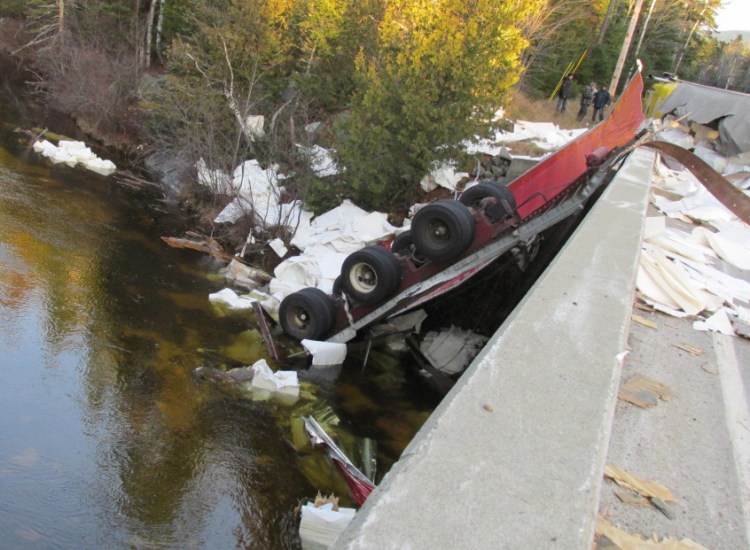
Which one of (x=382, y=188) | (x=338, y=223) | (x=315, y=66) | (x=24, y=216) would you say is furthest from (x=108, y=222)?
(x=315, y=66)

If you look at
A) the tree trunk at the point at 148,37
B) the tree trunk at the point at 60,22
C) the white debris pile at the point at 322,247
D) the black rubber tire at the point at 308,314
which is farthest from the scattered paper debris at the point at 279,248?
the tree trunk at the point at 148,37

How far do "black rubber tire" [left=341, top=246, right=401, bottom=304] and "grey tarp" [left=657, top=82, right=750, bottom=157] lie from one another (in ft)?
36.5

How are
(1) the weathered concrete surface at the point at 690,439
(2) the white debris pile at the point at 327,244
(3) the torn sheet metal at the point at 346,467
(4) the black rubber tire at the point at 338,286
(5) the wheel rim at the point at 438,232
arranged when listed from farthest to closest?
1. (2) the white debris pile at the point at 327,244
2. (4) the black rubber tire at the point at 338,286
3. (5) the wheel rim at the point at 438,232
4. (3) the torn sheet metal at the point at 346,467
5. (1) the weathered concrete surface at the point at 690,439

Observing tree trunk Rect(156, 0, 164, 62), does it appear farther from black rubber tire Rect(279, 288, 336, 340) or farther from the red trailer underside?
black rubber tire Rect(279, 288, 336, 340)

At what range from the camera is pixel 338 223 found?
467 inches

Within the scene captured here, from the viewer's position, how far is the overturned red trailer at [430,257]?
7547mm

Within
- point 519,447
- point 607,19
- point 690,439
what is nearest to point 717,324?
point 690,439

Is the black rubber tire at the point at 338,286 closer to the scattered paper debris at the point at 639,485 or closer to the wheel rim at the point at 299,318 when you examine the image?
the wheel rim at the point at 299,318

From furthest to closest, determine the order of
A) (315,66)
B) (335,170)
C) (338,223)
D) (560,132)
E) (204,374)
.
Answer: (315,66)
(560,132)
(335,170)
(338,223)
(204,374)

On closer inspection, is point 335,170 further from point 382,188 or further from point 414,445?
point 414,445

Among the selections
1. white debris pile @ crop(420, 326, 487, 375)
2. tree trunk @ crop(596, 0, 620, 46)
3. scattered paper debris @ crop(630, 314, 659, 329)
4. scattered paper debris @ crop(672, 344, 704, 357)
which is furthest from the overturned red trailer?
tree trunk @ crop(596, 0, 620, 46)

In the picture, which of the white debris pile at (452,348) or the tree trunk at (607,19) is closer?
the white debris pile at (452,348)

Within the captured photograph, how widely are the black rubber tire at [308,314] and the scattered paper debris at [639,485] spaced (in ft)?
20.3

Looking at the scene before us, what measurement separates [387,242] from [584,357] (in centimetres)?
786
